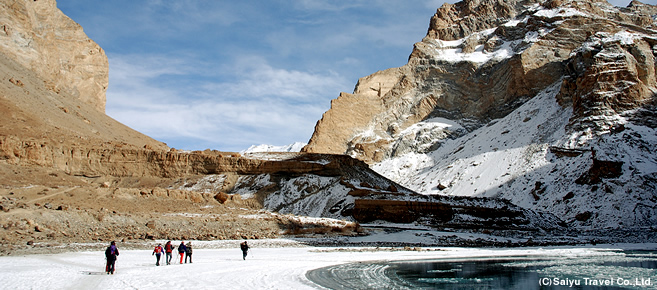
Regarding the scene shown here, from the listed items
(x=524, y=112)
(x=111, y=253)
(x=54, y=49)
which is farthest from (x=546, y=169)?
(x=54, y=49)

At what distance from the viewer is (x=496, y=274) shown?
20.6 metres

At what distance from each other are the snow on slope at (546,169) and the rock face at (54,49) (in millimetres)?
52869

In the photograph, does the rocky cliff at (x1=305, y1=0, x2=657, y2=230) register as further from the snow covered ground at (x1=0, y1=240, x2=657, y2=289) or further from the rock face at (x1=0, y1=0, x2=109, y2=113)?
the rock face at (x1=0, y1=0, x2=109, y2=113)

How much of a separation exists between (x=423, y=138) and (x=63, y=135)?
69386 mm

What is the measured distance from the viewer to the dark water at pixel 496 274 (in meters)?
17.5

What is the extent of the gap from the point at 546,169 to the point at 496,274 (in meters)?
49.2

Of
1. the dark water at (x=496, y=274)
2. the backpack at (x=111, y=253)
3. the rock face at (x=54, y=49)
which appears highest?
the rock face at (x=54, y=49)

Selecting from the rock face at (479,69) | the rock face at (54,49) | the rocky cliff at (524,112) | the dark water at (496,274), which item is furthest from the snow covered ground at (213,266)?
the rock face at (479,69)

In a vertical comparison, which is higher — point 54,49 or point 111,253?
point 54,49

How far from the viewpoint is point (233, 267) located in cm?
2041

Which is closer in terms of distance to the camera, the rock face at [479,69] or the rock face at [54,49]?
the rock face at [54,49]

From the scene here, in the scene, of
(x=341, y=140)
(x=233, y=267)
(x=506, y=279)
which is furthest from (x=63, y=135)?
(x=341, y=140)

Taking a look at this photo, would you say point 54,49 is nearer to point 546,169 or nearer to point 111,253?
point 111,253

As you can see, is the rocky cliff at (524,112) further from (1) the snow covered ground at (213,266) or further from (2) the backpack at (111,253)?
(2) the backpack at (111,253)
